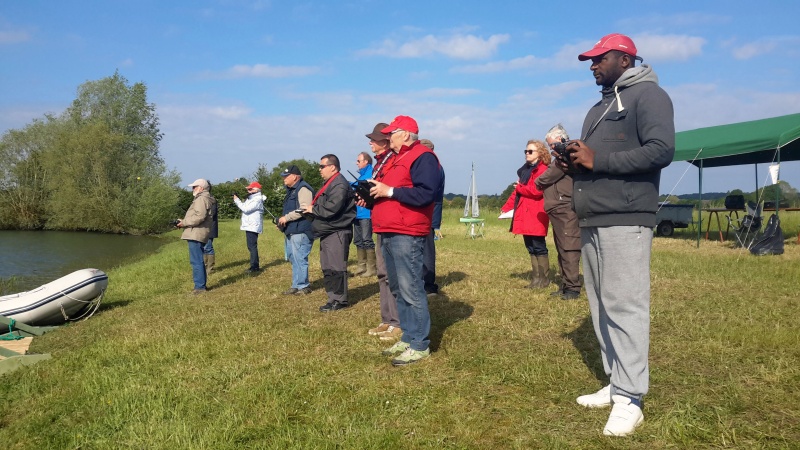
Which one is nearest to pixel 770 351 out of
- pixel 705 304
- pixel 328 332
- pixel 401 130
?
pixel 705 304

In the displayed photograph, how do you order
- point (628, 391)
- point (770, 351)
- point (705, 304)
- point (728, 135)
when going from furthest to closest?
point (728, 135)
point (705, 304)
point (770, 351)
point (628, 391)

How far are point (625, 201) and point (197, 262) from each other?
790 centimetres

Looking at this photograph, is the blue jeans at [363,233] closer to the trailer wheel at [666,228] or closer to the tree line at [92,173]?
the trailer wheel at [666,228]

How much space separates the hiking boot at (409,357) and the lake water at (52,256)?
40.9 ft

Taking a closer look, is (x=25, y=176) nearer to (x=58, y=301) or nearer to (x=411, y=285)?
(x=58, y=301)

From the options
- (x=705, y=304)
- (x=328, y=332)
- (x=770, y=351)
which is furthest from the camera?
(x=705, y=304)

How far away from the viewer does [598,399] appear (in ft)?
12.3

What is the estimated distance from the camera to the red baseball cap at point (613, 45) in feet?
11.2

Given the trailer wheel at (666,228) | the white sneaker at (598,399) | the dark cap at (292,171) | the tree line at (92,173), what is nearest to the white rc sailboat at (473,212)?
the trailer wheel at (666,228)

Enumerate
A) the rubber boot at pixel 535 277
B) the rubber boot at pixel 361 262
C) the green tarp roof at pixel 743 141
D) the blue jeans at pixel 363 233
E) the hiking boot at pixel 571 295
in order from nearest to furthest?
the hiking boot at pixel 571 295 < the rubber boot at pixel 535 277 < the blue jeans at pixel 363 233 < the rubber boot at pixel 361 262 < the green tarp roof at pixel 743 141

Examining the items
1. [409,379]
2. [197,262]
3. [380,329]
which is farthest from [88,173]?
[409,379]

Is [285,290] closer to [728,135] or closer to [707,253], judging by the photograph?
[707,253]

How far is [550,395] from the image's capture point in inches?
158

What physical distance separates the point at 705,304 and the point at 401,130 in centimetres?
422
